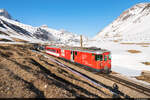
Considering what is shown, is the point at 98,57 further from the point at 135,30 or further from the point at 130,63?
the point at 135,30

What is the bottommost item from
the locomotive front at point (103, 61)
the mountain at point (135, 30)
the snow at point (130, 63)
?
the snow at point (130, 63)

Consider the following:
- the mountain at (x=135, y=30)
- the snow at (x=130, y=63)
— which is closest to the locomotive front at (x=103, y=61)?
the snow at (x=130, y=63)

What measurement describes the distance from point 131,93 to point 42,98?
8962 mm

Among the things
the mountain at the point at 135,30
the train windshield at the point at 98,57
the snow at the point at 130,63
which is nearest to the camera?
the train windshield at the point at 98,57

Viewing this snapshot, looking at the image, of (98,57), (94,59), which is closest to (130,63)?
(98,57)

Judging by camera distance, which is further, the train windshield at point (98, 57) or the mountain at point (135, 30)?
the mountain at point (135, 30)

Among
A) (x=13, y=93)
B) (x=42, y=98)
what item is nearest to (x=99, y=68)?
(x=42, y=98)

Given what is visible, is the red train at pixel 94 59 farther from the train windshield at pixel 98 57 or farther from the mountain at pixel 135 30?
the mountain at pixel 135 30

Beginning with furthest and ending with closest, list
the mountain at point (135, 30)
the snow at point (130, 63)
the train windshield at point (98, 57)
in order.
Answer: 1. the mountain at point (135, 30)
2. the snow at point (130, 63)
3. the train windshield at point (98, 57)

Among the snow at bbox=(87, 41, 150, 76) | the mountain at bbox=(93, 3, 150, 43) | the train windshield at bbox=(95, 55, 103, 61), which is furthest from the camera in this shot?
the mountain at bbox=(93, 3, 150, 43)

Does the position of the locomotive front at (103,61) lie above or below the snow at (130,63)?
above

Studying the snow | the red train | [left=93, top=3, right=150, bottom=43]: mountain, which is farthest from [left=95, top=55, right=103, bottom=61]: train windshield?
[left=93, top=3, right=150, bottom=43]: mountain

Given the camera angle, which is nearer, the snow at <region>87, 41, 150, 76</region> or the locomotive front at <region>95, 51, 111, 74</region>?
the locomotive front at <region>95, 51, 111, 74</region>

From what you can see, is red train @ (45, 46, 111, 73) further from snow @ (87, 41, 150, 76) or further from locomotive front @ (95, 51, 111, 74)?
snow @ (87, 41, 150, 76)
